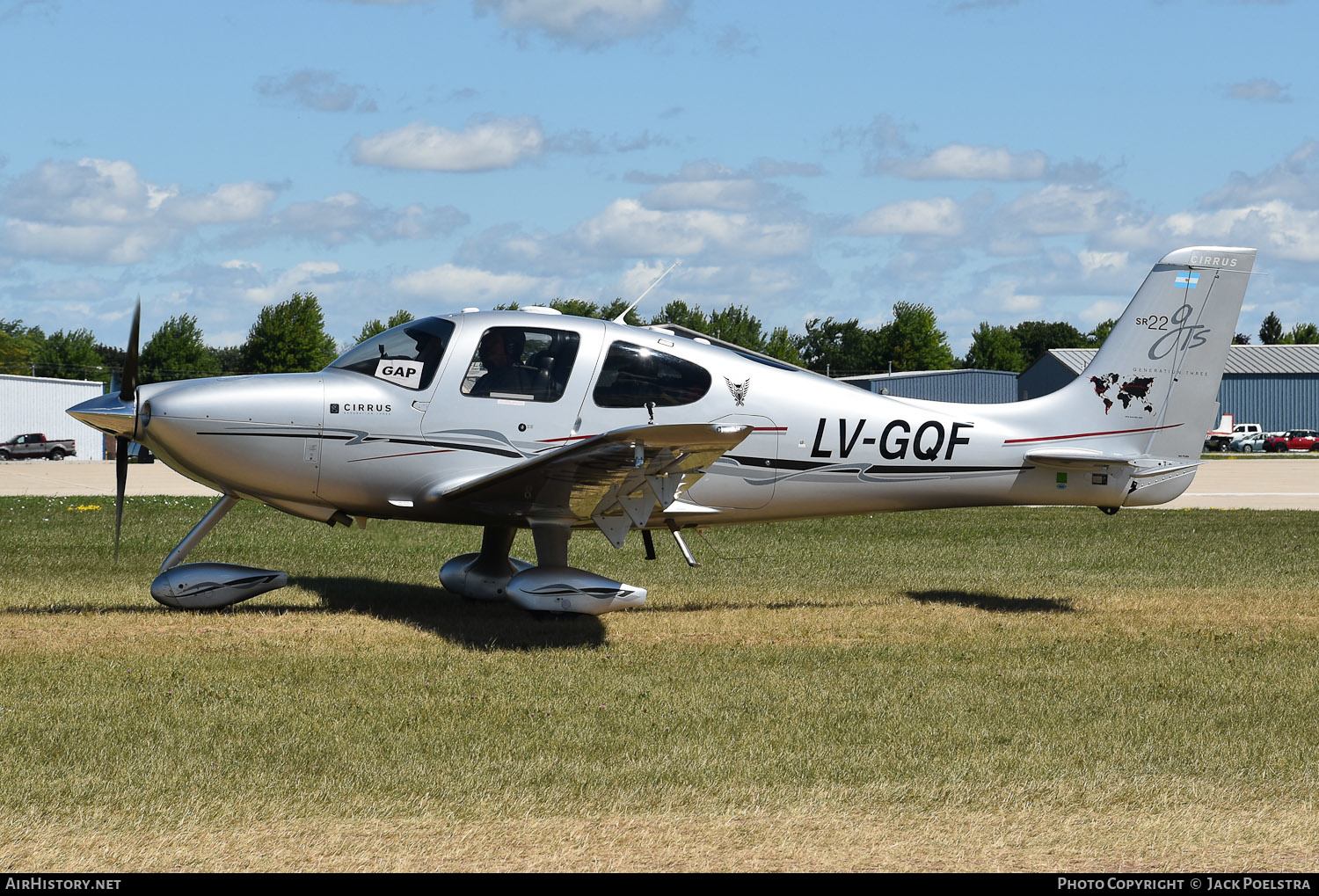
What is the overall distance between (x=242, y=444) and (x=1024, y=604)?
715cm

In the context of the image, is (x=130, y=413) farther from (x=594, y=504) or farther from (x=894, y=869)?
(x=894, y=869)

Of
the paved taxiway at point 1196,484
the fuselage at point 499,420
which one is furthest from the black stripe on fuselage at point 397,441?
the paved taxiway at point 1196,484

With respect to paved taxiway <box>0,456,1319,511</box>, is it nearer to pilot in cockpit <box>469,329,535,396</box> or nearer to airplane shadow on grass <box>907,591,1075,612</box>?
pilot in cockpit <box>469,329,535,396</box>

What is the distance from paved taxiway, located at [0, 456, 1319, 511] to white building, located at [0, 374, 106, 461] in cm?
1765

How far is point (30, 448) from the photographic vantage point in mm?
54594

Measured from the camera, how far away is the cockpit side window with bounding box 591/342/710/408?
33.7 ft

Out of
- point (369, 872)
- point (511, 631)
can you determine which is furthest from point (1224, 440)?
point (369, 872)

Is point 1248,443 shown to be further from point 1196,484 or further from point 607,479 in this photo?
point 607,479

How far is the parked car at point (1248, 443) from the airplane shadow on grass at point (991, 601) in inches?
2408

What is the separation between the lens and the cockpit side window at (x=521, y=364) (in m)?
10.2

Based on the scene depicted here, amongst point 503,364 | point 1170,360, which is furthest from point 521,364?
point 1170,360

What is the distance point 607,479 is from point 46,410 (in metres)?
63.3

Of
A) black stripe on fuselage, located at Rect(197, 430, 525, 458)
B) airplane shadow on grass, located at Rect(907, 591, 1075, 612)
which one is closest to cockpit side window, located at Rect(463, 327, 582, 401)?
black stripe on fuselage, located at Rect(197, 430, 525, 458)
